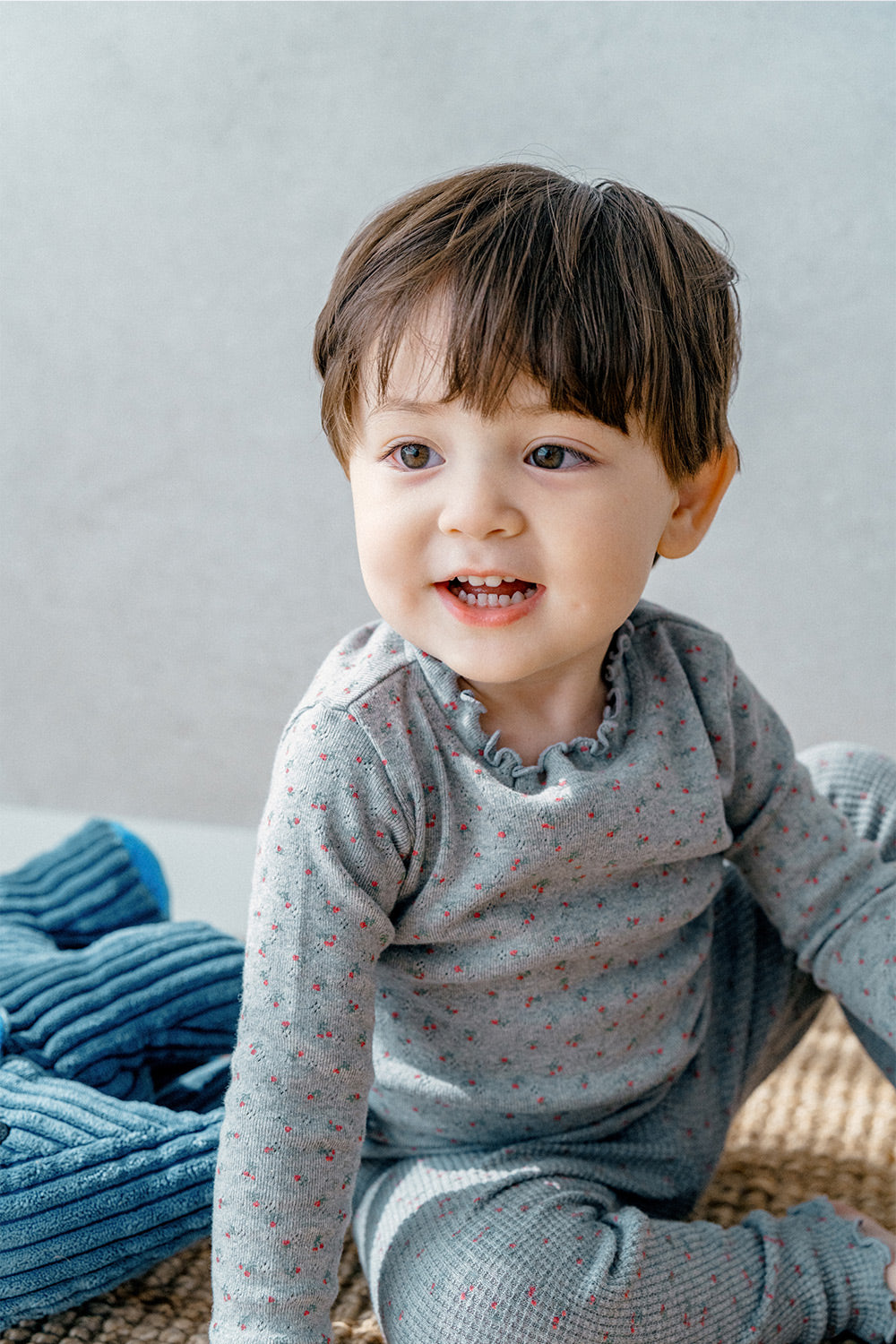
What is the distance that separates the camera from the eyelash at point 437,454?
0.66 metres

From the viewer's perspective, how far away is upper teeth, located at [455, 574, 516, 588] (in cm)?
67

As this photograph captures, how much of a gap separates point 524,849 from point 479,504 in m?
0.19

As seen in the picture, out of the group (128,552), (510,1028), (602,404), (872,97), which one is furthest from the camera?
(128,552)

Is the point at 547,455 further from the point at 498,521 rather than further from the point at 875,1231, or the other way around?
the point at 875,1231

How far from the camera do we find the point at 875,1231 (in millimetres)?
816

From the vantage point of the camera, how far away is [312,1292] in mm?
669

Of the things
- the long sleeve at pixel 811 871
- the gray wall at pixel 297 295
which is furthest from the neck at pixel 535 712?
the gray wall at pixel 297 295

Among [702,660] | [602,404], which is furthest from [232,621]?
[602,404]

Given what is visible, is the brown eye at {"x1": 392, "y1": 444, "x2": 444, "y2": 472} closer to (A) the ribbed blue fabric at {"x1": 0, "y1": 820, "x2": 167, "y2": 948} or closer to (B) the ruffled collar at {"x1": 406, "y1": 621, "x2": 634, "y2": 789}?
(B) the ruffled collar at {"x1": 406, "y1": 621, "x2": 634, "y2": 789}

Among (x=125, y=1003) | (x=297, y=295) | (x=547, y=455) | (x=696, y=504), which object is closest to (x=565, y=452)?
(x=547, y=455)

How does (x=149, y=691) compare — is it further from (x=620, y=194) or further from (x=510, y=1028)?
(x=620, y=194)

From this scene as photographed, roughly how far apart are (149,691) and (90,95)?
1.99ft

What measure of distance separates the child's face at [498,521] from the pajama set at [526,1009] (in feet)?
0.22

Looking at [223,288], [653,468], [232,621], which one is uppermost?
[223,288]
